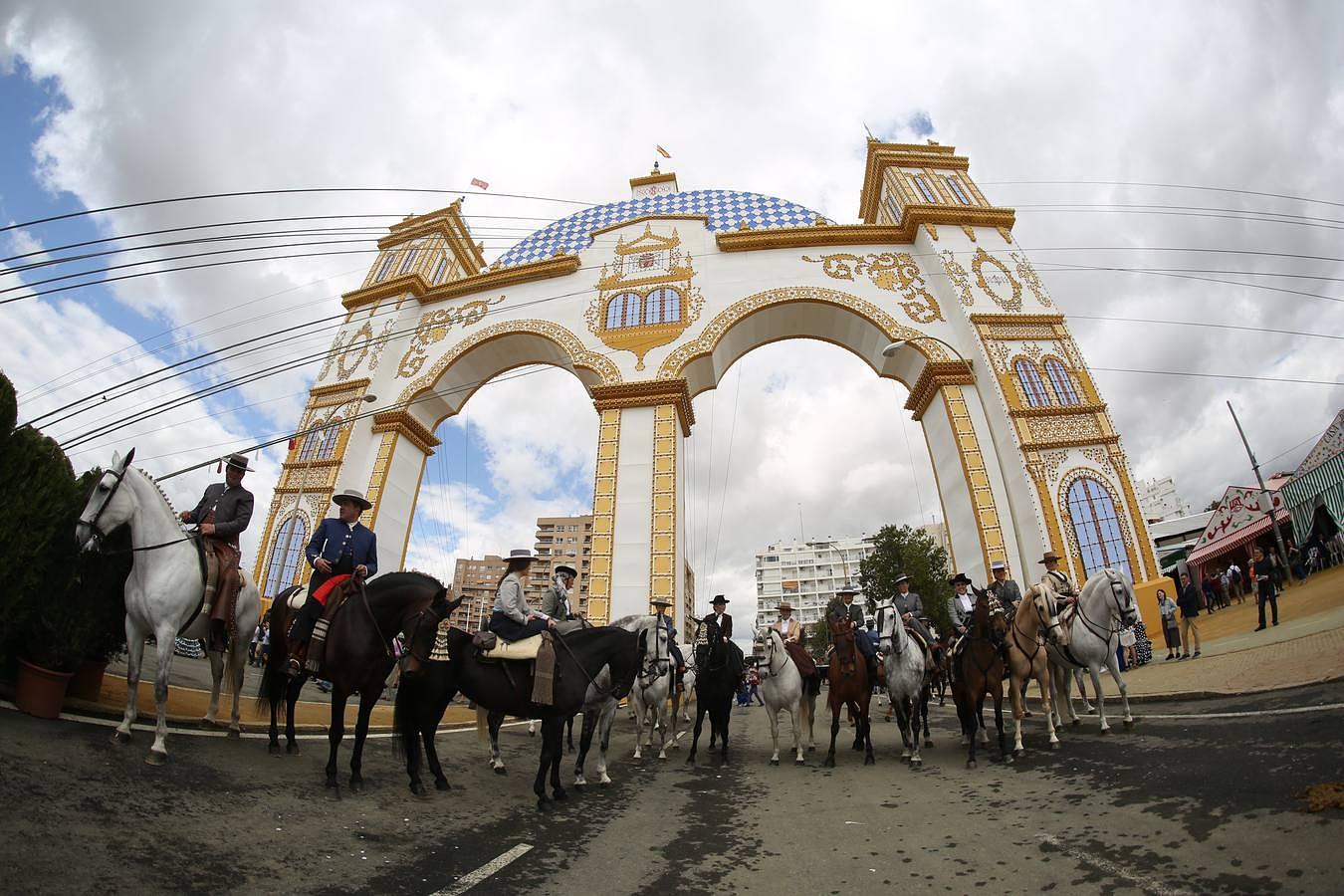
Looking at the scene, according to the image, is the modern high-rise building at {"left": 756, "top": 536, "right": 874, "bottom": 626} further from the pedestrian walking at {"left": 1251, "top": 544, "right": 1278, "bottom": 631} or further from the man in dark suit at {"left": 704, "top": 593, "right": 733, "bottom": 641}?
the man in dark suit at {"left": 704, "top": 593, "right": 733, "bottom": 641}

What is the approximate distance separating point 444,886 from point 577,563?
88.6 meters

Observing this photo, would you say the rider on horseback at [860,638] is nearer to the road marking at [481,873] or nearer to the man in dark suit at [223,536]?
the road marking at [481,873]

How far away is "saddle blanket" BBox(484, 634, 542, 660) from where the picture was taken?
505 cm

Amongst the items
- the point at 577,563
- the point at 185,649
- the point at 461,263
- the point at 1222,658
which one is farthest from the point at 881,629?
the point at 577,563

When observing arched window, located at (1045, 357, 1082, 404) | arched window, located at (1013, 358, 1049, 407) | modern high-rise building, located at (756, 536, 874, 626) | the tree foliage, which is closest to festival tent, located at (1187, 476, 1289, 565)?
the tree foliage

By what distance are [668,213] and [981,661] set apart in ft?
60.1

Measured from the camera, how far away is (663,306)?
18438 mm

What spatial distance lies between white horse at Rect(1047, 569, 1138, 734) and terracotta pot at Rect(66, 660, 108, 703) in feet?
30.6

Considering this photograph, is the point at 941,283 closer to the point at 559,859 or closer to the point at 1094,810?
the point at 1094,810

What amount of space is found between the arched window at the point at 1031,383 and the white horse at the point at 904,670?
36.0 feet

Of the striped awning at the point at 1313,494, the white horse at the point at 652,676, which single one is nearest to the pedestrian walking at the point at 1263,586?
the striped awning at the point at 1313,494

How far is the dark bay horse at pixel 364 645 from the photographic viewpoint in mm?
4586

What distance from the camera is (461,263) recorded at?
24.0 m

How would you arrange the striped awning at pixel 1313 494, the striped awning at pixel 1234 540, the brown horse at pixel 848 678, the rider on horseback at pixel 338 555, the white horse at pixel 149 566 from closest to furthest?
the white horse at pixel 149 566, the rider on horseback at pixel 338 555, the brown horse at pixel 848 678, the striped awning at pixel 1313 494, the striped awning at pixel 1234 540
